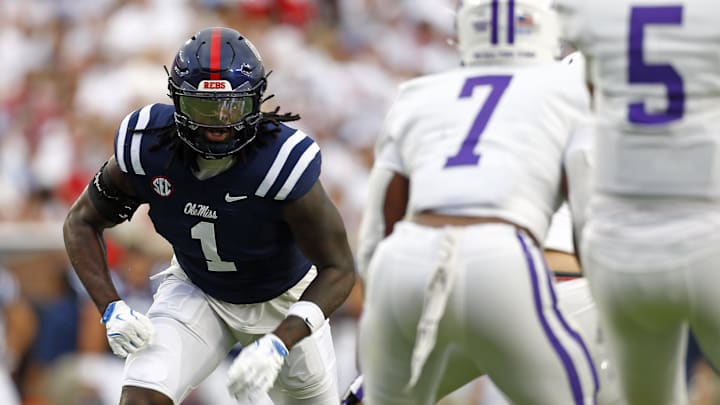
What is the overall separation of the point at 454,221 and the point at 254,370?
0.88m

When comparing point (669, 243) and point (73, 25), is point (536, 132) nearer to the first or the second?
point (669, 243)

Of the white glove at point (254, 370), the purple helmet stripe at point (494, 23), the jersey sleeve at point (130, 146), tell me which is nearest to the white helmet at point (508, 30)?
the purple helmet stripe at point (494, 23)

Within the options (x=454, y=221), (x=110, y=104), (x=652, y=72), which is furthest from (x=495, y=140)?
(x=110, y=104)

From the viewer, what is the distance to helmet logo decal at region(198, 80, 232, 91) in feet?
16.0

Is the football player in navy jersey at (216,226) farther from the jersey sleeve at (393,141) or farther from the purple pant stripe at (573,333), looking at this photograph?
the purple pant stripe at (573,333)

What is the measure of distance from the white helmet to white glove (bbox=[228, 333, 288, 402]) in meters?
1.12

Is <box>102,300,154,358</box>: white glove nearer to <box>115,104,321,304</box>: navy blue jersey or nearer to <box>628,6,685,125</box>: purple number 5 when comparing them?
<box>115,104,321,304</box>: navy blue jersey

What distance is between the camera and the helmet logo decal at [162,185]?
496 cm

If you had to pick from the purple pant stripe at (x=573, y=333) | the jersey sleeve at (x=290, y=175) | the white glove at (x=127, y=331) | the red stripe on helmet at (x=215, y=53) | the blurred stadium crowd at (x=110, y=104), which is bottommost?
the blurred stadium crowd at (x=110, y=104)

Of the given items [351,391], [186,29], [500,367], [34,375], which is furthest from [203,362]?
[186,29]

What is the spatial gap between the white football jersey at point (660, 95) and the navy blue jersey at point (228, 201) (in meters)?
1.30

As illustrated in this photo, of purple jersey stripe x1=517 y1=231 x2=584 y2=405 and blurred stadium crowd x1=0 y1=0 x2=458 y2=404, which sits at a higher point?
purple jersey stripe x1=517 y1=231 x2=584 y2=405

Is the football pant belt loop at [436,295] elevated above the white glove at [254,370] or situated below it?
above

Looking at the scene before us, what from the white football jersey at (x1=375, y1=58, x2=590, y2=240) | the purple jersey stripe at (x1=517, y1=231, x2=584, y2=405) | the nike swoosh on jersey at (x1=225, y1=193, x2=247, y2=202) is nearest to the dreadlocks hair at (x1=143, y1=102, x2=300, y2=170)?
the nike swoosh on jersey at (x1=225, y1=193, x2=247, y2=202)
